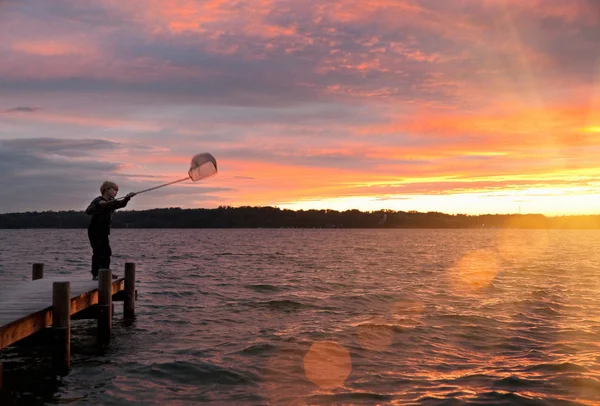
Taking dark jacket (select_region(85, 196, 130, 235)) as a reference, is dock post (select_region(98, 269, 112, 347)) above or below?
below

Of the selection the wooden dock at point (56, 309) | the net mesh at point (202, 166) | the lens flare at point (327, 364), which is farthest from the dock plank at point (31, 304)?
the lens flare at point (327, 364)

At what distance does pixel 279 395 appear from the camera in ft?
34.9

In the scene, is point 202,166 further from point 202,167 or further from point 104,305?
point 104,305

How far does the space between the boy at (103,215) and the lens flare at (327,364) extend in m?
5.73

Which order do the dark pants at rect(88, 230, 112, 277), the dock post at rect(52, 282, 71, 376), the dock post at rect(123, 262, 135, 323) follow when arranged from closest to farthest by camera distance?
1. the dock post at rect(52, 282, 71, 376)
2. the dark pants at rect(88, 230, 112, 277)
3. the dock post at rect(123, 262, 135, 323)

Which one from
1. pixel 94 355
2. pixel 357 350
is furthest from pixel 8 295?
pixel 357 350

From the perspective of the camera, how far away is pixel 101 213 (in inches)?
567

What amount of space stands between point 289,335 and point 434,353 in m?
3.99

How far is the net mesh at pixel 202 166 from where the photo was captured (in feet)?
47.6

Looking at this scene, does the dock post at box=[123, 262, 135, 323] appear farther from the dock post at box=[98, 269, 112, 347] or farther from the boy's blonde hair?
the boy's blonde hair

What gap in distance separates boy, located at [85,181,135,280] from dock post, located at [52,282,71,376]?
2.87 m

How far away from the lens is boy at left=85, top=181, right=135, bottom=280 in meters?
14.1

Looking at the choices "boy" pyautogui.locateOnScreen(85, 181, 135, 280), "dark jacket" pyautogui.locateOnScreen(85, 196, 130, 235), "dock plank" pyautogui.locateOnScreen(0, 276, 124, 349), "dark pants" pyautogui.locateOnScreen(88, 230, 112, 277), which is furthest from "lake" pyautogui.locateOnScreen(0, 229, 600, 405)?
"dark jacket" pyautogui.locateOnScreen(85, 196, 130, 235)

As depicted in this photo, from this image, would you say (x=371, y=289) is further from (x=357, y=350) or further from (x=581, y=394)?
(x=581, y=394)
